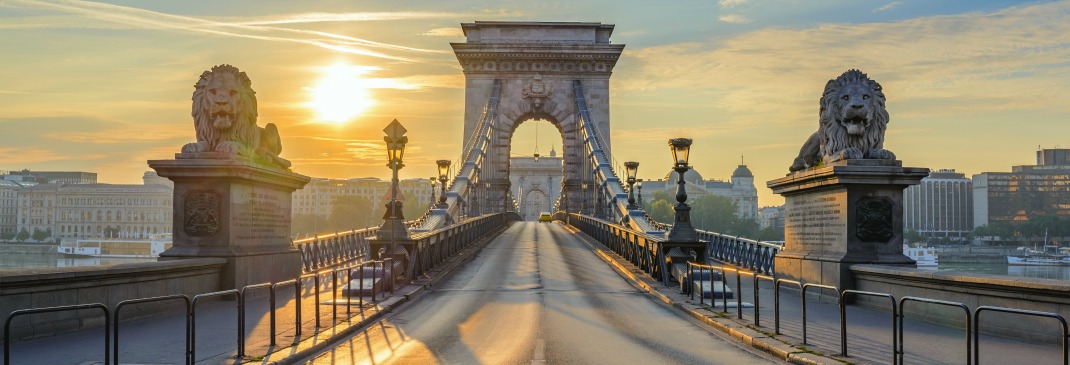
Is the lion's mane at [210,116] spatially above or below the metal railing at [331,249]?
above

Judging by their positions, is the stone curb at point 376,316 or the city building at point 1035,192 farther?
the city building at point 1035,192

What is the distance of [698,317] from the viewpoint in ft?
60.0

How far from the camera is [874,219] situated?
17.9m

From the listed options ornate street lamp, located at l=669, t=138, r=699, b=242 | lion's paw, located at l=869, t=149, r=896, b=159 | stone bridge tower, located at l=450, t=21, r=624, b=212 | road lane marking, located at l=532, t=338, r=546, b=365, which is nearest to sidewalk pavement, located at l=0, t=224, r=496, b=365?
road lane marking, located at l=532, t=338, r=546, b=365

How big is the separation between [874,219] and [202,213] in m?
11.2

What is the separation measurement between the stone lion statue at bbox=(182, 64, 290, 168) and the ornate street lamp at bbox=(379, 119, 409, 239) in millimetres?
5208

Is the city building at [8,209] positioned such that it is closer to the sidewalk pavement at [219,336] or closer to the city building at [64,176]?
the city building at [64,176]

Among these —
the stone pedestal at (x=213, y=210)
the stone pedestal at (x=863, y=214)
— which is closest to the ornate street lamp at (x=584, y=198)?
the stone pedestal at (x=213, y=210)

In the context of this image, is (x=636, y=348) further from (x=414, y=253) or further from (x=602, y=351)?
(x=414, y=253)

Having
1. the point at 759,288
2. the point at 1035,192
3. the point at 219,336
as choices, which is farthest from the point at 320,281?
the point at 1035,192

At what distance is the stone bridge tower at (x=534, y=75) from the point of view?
89000 mm

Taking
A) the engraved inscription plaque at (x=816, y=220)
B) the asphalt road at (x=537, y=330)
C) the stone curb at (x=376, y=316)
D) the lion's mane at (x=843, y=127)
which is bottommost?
the asphalt road at (x=537, y=330)

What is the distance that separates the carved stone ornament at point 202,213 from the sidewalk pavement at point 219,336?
4.08 ft

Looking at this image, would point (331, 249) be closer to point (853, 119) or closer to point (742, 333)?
point (853, 119)
